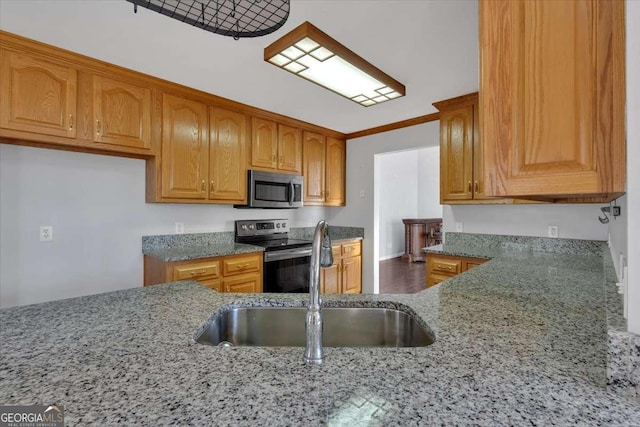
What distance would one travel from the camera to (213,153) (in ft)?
9.15

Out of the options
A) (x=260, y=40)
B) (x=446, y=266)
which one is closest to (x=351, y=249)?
(x=446, y=266)

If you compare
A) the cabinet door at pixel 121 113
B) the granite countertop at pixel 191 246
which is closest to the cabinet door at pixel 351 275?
the granite countertop at pixel 191 246

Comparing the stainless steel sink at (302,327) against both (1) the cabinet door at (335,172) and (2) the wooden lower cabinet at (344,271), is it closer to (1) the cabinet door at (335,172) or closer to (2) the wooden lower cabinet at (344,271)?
(2) the wooden lower cabinet at (344,271)

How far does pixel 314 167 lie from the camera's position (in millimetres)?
3764

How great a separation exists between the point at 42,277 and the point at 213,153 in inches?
63.1

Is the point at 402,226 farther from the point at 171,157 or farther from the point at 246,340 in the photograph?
the point at 246,340

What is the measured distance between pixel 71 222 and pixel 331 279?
2.54 m

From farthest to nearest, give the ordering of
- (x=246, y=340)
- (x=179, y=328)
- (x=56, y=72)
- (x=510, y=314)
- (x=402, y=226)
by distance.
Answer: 1. (x=402, y=226)
2. (x=56, y=72)
3. (x=246, y=340)
4. (x=510, y=314)
5. (x=179, y=328)

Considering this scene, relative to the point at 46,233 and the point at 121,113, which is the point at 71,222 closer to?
the point at 46,233

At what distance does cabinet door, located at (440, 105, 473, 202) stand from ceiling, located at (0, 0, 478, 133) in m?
0.25

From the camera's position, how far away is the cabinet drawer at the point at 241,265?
8.45 ft

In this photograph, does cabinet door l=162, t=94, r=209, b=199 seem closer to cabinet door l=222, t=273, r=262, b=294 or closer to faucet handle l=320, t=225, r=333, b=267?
cabinet door l=222, t=273, r=262, b=294

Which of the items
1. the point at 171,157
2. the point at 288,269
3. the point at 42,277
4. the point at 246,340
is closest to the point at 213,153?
the point at 171,157

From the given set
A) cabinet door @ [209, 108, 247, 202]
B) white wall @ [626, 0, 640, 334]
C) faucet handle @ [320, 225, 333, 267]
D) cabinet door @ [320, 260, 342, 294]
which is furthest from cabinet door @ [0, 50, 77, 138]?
white wall @ [626, 0, 640, 334]
